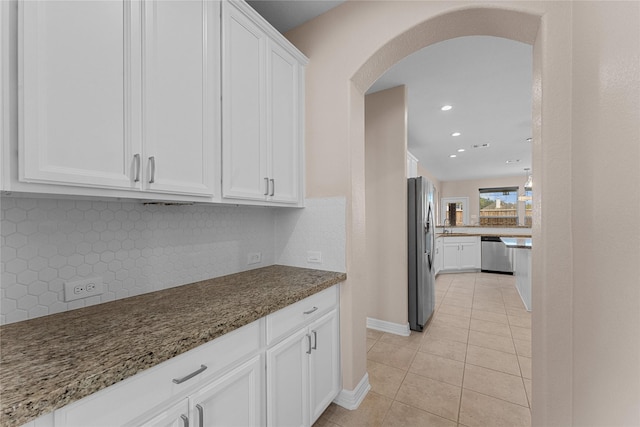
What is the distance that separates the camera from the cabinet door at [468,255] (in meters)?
6.22

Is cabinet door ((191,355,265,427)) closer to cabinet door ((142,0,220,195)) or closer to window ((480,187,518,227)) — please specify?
cabinet door ((142,0,220,195))

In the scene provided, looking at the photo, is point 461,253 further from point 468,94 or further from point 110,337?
point 110,337

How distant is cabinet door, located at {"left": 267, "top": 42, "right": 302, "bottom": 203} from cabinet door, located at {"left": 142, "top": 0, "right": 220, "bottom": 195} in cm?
41

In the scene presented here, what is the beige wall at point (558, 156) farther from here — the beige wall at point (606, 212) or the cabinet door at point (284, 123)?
the cabinet door at point (284, 123)

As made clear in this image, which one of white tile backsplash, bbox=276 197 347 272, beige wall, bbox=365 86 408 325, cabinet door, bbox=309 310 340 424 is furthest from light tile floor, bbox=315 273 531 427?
white tile backsplash, bbox=276 197 347 272

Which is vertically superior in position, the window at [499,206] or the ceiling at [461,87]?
the ceiling at [461,87]

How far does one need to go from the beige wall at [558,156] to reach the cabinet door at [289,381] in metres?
0.46

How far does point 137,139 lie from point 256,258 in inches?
46.0

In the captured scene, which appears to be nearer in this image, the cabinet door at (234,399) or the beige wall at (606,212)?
the beige wall at (606,212)

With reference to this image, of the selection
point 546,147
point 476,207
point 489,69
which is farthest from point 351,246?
point 476,207

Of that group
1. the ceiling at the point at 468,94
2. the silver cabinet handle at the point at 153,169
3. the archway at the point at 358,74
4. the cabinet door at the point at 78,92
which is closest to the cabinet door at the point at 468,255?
the ceiling at the point at 468,94

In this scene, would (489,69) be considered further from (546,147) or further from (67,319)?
(67,319)

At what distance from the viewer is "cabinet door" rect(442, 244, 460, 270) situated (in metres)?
6.11

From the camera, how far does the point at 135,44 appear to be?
3.48 feet
